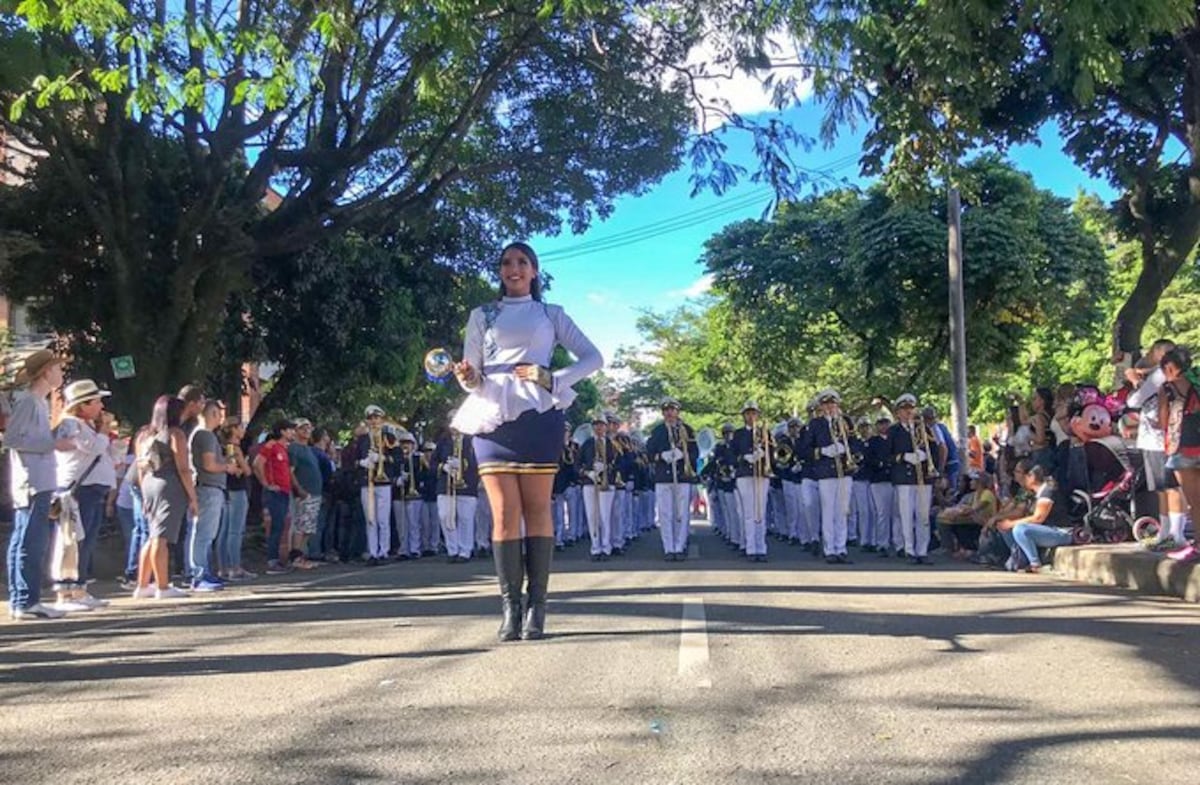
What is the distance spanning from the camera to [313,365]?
20266 millimetres

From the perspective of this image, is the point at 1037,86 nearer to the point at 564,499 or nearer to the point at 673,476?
the point at 673,476

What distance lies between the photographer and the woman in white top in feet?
19.4

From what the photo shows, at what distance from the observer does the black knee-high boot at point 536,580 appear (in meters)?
6.07

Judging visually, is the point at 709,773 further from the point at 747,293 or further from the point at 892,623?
the point at 747,293

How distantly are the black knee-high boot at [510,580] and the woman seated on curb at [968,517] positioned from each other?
30.0ft

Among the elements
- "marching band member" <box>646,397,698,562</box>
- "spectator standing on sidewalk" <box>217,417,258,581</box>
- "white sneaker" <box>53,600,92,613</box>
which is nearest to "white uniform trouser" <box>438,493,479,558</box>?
"marching band member" <box>646,397,698,562</box>

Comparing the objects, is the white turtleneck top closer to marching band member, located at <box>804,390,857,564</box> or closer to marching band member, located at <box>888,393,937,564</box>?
marching band member, located at <box>804,390,857,564</box>

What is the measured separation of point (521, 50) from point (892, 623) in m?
9.49

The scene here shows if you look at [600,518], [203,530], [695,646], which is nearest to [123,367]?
[203,530]

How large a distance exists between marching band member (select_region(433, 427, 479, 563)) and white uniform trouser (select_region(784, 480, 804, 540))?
5.33 meters

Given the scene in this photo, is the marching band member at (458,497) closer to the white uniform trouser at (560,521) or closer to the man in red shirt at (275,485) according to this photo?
the man in red shirt at (275,485)

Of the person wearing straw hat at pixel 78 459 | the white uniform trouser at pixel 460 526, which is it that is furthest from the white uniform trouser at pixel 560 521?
the person wearing straw hat at pixel 78 459

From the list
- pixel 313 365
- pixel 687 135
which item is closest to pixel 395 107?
pixel 687 135

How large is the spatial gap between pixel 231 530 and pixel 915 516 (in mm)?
8816
